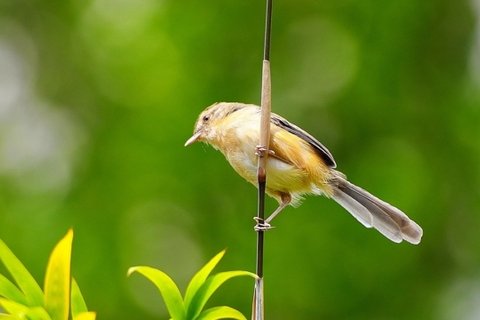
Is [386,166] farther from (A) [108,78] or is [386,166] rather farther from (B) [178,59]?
(A) [108,78]

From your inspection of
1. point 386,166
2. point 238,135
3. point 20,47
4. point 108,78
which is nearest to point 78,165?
point 108,78

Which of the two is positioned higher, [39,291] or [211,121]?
[211,121]

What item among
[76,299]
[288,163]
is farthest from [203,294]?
[288,163]

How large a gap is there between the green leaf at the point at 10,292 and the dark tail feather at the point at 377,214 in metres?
1.56

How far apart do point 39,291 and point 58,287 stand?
6 centimetres

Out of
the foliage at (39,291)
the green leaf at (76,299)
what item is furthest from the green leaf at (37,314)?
the green leaf at (76,299)

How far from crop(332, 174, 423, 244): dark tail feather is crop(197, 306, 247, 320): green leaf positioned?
130cm

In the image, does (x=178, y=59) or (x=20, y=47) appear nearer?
(x=178, y=59)

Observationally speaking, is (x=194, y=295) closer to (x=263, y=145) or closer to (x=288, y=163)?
(x=263, y=145)

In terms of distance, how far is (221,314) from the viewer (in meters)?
1.94

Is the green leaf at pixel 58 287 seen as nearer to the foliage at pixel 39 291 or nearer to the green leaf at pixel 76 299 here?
the foliage at pixel 39 291

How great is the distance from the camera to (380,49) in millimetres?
7031

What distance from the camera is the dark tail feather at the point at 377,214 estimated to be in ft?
10.9

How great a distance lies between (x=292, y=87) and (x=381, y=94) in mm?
666
